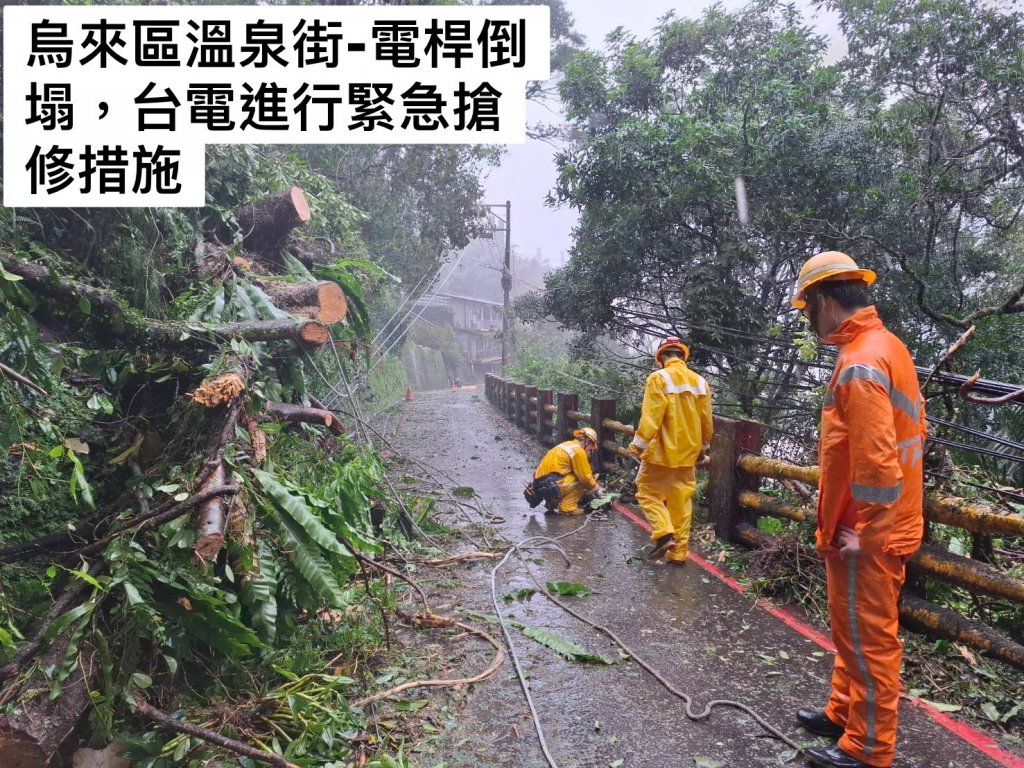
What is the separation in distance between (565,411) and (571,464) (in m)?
3.07

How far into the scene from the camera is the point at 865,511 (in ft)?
7.62

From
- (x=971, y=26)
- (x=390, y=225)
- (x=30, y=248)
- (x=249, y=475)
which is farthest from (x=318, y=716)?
(x=390, y=225)

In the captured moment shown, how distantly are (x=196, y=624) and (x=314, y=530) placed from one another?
627mm

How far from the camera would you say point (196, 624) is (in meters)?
2.56

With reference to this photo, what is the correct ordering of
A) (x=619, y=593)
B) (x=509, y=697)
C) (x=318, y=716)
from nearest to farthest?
(x=318, y=716)
(x=509, y=697)
(x=619, y=593)

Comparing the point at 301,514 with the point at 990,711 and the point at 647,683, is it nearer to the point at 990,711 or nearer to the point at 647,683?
the point at 647,683

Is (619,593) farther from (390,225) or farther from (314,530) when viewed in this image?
(390,225)

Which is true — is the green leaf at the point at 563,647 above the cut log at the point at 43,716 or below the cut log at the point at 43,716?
below

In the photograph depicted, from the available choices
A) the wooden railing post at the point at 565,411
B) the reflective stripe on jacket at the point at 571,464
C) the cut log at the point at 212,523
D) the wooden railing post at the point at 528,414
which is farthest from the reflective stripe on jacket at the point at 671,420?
the wooden railing post at the point at 528,414

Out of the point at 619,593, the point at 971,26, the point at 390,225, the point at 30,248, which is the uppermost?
the point at 971,26

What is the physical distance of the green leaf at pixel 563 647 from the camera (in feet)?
10.7

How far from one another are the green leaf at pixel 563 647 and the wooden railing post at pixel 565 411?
6081mm

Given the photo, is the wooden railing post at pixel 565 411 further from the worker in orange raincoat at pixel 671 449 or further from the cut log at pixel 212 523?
the cut log at pixel 212 523

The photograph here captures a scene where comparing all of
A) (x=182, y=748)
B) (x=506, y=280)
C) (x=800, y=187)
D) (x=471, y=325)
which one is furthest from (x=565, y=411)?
(x=471, y=325)
